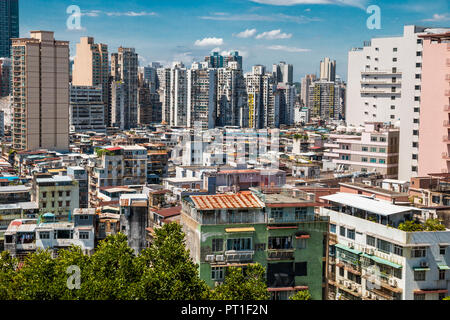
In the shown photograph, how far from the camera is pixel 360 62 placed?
1471 cm

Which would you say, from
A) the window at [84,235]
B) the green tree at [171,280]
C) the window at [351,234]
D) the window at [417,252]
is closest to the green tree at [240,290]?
the green tree at [171,280]

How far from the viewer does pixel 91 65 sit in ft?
84.4

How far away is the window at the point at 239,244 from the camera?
4.42 m

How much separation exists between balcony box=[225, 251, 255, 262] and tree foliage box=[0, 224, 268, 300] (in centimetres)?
27

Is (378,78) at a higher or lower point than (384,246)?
higher

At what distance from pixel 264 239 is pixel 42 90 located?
503 inches

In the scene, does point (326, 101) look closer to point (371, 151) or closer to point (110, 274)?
point (371, 151)

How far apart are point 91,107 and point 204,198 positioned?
18.7 metres

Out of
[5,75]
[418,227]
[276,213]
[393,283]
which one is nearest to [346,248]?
[393,283]

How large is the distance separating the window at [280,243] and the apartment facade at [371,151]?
6.21 metres

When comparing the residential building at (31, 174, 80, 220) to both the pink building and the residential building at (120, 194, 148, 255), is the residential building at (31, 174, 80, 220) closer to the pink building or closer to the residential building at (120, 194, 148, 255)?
the residential building at (120, 194, 148, 255)

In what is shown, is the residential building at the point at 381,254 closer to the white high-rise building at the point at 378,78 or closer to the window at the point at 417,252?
the window at the point at 417,252

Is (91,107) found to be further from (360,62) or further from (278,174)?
(278,174)
